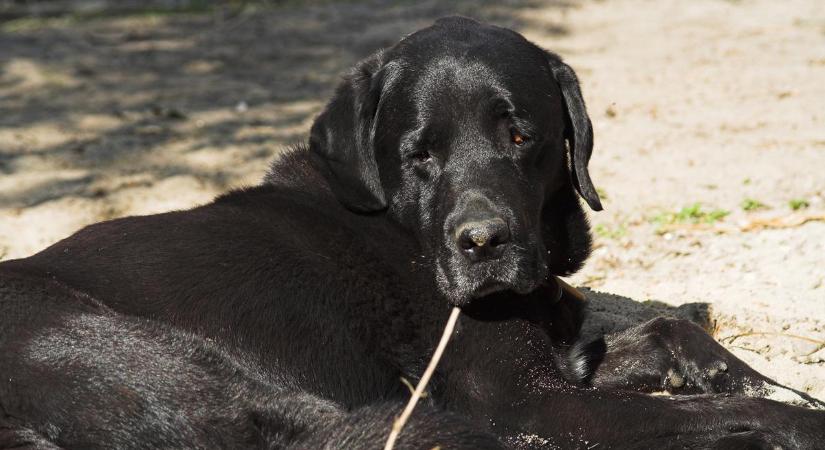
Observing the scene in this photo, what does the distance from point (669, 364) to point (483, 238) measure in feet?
3.50

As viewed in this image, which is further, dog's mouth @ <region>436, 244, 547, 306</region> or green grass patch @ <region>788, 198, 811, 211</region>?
green grass patch @ <region>788, 198, 811, 211</region>

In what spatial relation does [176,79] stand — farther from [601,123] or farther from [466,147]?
[466,147]

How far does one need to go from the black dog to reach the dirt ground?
95 centimetres

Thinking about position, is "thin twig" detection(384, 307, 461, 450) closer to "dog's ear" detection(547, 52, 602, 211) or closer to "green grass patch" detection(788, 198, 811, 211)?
"dog's ear" detection(547, 52, 602, 211)

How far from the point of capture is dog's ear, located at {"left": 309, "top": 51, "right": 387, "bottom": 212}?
13.4 feet

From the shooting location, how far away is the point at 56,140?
295 inches

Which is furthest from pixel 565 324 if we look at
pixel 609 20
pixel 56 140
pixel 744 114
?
pixel 609 20

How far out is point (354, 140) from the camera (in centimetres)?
412

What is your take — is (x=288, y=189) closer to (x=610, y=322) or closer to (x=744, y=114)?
(x=610, y=322)

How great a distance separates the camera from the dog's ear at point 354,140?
409cm

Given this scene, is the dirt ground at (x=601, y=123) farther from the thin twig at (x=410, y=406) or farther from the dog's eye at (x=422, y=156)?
the thin twig at (x=410, y=406)

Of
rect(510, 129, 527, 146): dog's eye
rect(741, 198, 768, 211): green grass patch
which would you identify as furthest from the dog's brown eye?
rect(741, 198, 768, 211): green grass patch

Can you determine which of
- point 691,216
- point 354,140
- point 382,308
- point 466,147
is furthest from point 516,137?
point 691,216

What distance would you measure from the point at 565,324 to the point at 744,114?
12.8ft
